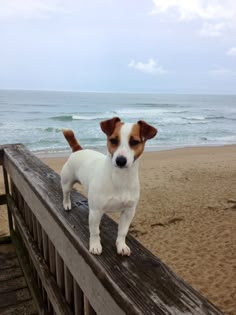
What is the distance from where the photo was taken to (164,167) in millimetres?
13867

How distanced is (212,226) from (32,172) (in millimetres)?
5698

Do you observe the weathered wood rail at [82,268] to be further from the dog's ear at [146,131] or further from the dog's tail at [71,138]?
the dog's ear at [146,131]

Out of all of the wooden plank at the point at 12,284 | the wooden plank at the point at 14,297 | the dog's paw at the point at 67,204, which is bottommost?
the wooden plank at the point at 14,297

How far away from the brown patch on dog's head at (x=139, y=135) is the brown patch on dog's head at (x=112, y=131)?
58mm

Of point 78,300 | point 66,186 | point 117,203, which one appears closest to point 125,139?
point 117,203

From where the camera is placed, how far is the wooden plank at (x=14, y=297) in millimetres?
2791

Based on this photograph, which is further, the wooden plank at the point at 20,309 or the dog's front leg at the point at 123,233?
the wooden plank at the point at 20,309

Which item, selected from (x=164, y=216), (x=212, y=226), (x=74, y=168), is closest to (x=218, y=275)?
(x=212, y=226)

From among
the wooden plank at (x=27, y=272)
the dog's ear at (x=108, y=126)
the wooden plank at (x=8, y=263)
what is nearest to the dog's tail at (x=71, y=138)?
the dog's ear at (x=108, y=126)

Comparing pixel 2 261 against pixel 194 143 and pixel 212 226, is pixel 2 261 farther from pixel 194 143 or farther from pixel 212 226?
pixel 194 143

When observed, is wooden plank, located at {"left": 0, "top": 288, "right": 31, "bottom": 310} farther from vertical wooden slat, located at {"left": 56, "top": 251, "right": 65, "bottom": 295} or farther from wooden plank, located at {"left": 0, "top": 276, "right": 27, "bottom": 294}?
vertical wooden slat, located at {"left": 56, "top": 251, "right": 65, "bottom": 295}

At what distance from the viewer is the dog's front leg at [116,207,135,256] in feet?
→ 4.73

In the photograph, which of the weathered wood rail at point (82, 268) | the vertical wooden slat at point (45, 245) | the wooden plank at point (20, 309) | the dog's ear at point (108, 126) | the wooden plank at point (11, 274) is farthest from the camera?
the wooden plank at point (11, 274)

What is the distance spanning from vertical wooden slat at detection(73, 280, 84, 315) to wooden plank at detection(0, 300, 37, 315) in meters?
1.14
